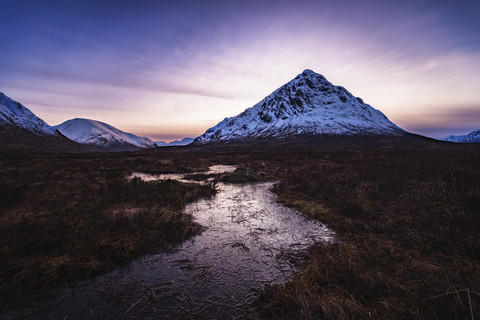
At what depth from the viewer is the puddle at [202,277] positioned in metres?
4.12

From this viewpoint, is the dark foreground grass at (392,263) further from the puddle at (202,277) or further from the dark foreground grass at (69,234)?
the dark foreground grass at (69,234)

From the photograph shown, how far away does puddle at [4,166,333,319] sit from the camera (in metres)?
4.12

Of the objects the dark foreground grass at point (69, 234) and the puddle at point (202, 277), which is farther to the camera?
the dark foreground grass at point (69, 234)

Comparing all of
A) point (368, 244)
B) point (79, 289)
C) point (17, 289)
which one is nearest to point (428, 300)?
point (368, 244)

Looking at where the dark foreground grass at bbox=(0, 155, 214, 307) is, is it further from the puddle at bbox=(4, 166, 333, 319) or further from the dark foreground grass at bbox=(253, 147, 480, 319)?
the dark foreground grass at bbox=(253, 147, 480, 319)

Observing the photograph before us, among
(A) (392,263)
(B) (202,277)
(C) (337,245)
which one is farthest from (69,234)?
(A) (392,263)

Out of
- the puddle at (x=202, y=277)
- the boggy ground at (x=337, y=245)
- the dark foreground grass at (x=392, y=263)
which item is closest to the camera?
the dark foreground grass at (x=392, y=263)

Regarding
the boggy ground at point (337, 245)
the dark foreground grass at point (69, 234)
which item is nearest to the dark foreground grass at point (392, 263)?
the boggy ground at point (337, 245)

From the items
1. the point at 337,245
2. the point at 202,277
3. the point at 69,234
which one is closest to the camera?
the point at 202,277

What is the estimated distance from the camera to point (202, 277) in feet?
17.0

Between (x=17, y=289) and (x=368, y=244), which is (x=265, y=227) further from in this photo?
(x=17, y=289)

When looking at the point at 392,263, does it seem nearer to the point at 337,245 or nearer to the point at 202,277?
the point at 337,245

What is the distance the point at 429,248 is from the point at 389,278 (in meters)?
2.46

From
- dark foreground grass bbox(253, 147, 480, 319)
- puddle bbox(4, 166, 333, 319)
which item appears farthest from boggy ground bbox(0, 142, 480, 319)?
puddle bbox(4, 166, 333, 319)
